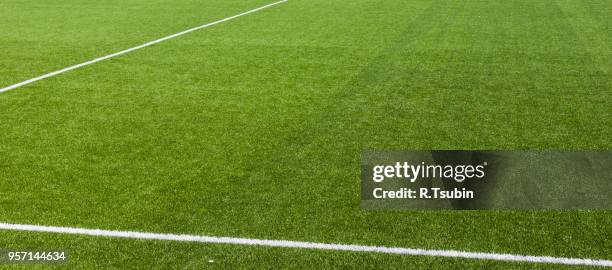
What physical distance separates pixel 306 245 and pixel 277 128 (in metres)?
2.16

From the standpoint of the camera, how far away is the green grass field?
358 cm

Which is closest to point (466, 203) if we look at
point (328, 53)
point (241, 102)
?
point (241, 102)

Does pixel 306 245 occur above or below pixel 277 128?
above

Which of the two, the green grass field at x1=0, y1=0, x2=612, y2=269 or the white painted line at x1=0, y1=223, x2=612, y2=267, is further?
the green grass field at x1=0, y1=0, x2=612, y2=269

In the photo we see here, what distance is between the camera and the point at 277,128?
18.2ft

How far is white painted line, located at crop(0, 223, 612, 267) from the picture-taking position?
3.32 metres

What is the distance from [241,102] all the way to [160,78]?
1494 mm

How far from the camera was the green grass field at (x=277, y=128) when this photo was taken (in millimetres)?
3578

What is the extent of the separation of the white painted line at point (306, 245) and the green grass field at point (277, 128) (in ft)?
0.18

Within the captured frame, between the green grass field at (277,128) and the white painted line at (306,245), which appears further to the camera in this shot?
the green grass field at (277,128)

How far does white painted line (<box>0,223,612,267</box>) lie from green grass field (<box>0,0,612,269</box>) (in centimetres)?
6

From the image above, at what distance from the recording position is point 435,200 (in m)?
4.01

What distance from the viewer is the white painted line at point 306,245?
10.9 ft

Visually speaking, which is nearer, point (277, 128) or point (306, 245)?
point (306, 245)
